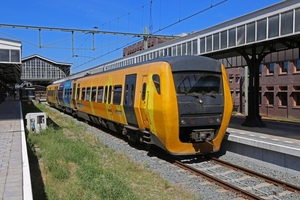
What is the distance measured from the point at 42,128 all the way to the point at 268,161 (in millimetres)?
9707

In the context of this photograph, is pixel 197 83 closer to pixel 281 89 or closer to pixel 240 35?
pixel 240 35

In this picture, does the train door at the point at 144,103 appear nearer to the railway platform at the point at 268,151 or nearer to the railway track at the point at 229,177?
the railway track at the point at 229,177

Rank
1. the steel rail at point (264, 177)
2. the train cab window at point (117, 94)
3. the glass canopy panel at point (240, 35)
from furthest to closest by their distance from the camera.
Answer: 1. the glass canopy panel at point (240, 35)
2. the train cab window at point (117, 94)
3. the steel rail at point (264, 177)

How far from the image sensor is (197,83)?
30.0 feet

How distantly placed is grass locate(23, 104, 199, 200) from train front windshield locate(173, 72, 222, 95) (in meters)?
2.47

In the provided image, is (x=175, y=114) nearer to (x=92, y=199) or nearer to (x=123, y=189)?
(x=123, y=189)

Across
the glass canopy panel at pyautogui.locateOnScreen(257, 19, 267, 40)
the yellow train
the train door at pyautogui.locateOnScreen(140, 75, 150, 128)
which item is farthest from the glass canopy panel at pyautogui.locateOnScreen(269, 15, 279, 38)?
the train door at pyautogui.locateOnScreen(140, 75, 150, 128)

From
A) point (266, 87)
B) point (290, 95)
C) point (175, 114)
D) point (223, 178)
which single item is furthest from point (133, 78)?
point (266, 87)

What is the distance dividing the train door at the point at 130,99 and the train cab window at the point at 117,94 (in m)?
0.59

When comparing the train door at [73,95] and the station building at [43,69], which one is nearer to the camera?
the train door at [73,95]

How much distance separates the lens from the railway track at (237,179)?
266 inches

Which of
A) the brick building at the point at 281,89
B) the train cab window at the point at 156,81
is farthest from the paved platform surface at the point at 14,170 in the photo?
the brick building at the point at 281,89

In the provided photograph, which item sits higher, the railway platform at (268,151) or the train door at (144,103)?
the train door at (144,103)

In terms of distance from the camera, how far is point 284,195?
6668 millimetres
